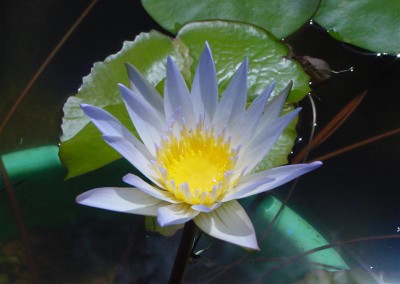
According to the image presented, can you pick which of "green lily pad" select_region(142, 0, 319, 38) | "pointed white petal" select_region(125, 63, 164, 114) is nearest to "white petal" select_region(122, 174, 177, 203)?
"pointed white petal" select_region(125, 63, 164, 114)

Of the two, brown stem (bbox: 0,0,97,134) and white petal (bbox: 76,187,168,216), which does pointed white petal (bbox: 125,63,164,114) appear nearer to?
white petal (bbox: 76,187,168,216)

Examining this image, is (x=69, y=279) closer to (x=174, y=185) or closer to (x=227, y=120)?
(x=174, y=185)

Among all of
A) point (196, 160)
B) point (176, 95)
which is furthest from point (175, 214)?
point (176, 95)

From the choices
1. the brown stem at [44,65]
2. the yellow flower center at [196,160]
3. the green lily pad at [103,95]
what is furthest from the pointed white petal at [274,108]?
the brown stem at [44,65]

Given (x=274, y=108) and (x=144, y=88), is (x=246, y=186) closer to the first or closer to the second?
(x=274, y=108)

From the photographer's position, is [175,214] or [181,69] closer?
[175,214]

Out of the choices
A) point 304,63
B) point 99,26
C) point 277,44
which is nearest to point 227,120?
point 277,44

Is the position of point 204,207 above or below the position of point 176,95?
below
